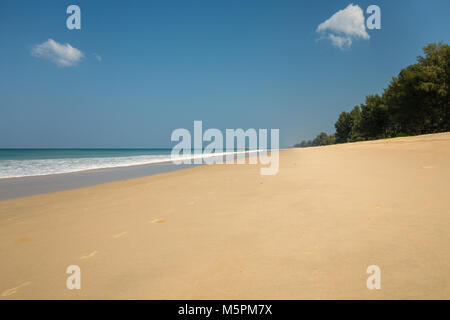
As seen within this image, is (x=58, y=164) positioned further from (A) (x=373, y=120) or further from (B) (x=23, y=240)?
(A) (x=373, y=120)

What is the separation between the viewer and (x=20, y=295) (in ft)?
5.24

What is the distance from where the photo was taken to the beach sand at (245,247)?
1.50 m

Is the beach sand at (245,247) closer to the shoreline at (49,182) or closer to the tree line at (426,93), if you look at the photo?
the shoreline at (49,182)

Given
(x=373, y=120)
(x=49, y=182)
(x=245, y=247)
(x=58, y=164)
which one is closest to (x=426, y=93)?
(x=373, y=120)

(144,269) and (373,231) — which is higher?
(373,231)

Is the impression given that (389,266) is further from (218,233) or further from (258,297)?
(218,233)

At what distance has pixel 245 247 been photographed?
2.06 meters

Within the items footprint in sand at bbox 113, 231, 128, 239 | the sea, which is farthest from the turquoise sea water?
footprint in sand at bbox 113, 231, 128, 239

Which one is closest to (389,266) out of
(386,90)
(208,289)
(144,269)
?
(208,289)

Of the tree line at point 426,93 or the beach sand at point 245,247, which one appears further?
the tree line at point 426,93

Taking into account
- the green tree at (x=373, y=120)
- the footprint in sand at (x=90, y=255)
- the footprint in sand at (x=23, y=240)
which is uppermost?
the green tree at (x=373, y=120)

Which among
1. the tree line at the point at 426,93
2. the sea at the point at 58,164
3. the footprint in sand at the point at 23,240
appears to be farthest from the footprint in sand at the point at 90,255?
the tree line at the point at 426,93

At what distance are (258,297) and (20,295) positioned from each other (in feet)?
5.68

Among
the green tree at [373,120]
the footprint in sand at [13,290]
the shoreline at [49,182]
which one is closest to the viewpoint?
the footprint in sand at [13,290]
